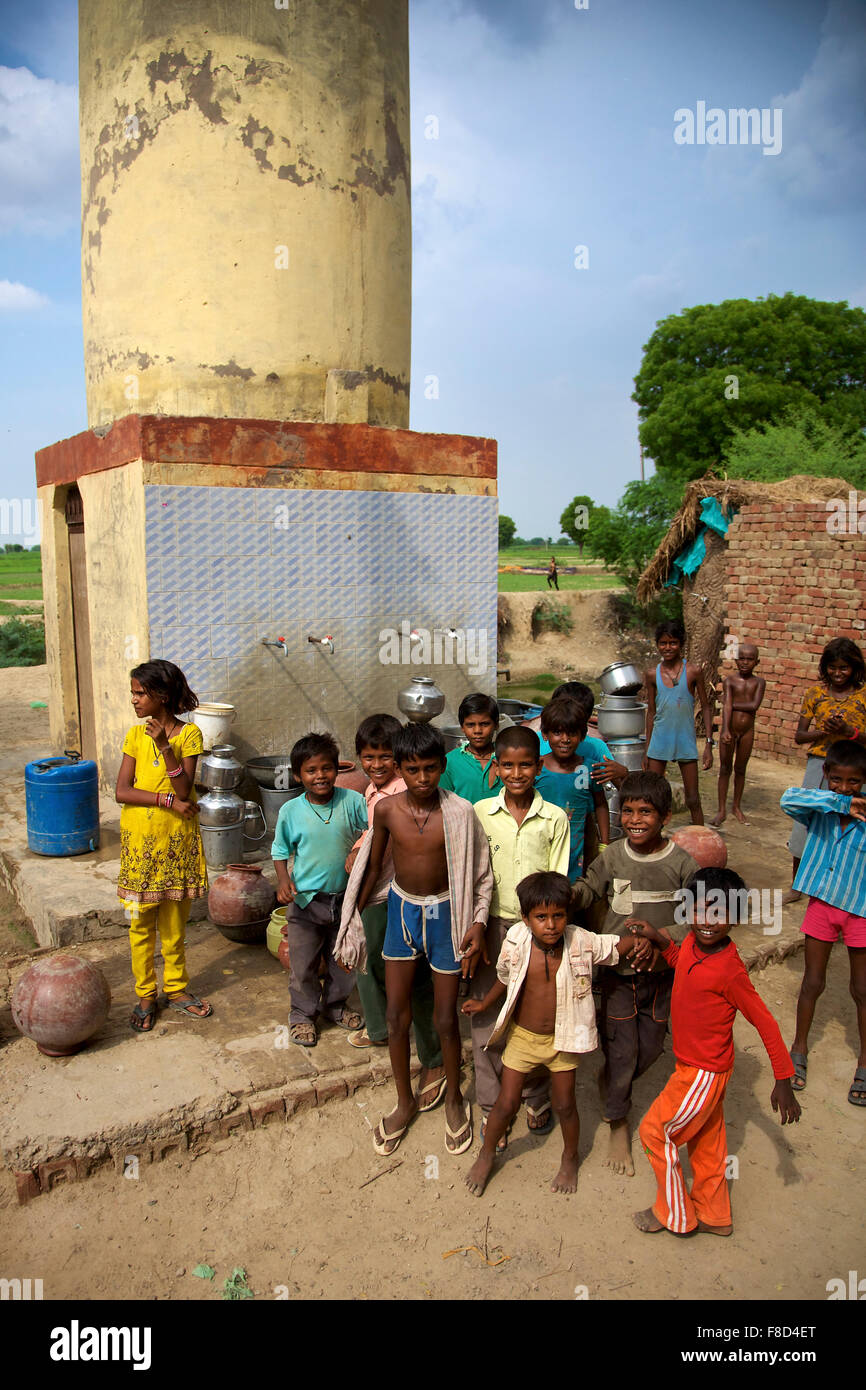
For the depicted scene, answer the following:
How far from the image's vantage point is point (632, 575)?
21219mm

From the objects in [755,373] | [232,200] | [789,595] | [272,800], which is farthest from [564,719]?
[755,373]

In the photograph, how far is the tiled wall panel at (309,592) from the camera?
20.5 ft

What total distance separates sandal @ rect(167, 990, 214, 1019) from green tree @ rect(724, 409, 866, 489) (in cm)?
1327

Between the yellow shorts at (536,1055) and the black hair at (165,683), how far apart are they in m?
2.03

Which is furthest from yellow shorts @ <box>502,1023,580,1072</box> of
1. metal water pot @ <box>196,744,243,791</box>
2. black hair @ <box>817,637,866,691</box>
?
metal water pot @ <box>196,744,243,791</box>

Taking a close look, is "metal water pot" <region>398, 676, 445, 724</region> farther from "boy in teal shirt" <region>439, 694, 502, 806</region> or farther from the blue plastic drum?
"boy in teal shirt" <region>439, 694, 502, 806</region>

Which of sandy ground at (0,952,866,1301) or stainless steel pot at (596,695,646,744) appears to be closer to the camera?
sandy ground at (0,952,866,1301)

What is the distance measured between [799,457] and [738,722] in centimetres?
1131

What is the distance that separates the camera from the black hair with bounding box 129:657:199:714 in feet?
12.9

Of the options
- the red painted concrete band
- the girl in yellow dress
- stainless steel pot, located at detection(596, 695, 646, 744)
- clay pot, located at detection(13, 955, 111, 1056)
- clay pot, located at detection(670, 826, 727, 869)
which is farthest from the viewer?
stainless steel pot, located at detection(596, 695, 646, 744)

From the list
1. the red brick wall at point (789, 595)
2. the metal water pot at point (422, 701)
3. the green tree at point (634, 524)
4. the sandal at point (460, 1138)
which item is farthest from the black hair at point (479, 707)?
the green tree at point (634, 524)

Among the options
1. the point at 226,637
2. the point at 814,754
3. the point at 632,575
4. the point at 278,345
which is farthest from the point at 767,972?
the point at 632,575

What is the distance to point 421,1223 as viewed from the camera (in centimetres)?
312

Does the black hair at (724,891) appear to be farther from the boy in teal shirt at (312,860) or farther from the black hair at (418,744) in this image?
the boy in teal shirt at (312,860)
